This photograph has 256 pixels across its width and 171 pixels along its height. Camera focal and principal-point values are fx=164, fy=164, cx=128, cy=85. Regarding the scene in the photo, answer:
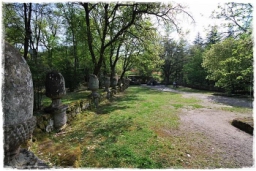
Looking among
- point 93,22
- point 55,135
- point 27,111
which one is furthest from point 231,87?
point 27,111

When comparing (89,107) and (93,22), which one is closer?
(89,107)

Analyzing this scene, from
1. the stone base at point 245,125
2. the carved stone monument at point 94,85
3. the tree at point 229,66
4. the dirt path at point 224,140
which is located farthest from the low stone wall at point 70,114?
the tree at point 229,66

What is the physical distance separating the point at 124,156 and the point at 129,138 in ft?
3.53

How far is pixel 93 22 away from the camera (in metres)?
15.8

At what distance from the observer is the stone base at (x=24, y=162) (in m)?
1.75

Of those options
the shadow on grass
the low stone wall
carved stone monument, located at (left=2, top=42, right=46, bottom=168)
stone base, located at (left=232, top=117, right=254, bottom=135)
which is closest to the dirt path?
stone base, located at (left=232, top=117, right=254, bottom=135)

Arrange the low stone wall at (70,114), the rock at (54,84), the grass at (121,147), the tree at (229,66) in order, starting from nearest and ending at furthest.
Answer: the grass at (121,147) → the low stone wall at (70,114) → the rock at (54,84) → the tree at (229,66)

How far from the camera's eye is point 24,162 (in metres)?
1.82

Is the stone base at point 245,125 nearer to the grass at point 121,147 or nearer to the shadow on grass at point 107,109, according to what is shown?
the grass at point 121,147

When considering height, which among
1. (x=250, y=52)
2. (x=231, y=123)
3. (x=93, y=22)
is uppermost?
(x=93, y=22)

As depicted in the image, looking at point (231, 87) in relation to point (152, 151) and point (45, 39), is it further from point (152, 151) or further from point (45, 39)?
point (45, 39)

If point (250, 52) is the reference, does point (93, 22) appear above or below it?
above

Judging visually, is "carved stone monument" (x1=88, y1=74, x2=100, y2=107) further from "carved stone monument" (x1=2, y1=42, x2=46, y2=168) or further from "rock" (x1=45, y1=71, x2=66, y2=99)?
"carved stone monument" (x1=2, y1=42, x2=46, y2=168)

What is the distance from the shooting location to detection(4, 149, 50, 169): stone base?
1.75 metres
